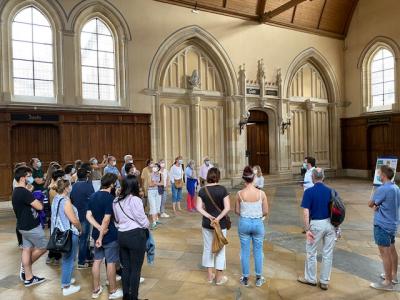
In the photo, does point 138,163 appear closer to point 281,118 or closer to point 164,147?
point 164,147

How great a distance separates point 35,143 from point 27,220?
737 centimetres

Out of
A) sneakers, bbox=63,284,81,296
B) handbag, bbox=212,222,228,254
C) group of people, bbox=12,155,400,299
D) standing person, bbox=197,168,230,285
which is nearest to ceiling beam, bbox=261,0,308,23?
group of people, bbox=12,155,400,299

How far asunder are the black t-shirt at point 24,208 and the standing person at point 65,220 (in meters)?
0.35

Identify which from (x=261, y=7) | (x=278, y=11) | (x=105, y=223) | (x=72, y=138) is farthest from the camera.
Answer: (x=261, y=7)

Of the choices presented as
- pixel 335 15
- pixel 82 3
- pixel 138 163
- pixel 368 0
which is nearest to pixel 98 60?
pixel 82 3

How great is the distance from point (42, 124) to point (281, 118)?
10315 millimetres

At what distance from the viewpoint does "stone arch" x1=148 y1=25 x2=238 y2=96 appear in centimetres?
1279

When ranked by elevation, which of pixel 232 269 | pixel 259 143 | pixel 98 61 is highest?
pixel 98 61

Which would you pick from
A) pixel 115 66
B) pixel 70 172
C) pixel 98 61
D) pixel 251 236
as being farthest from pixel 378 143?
pixel 70 172

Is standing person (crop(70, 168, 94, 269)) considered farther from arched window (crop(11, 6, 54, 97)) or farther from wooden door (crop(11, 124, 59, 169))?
arched window (crop(11, 6, 54, 97))

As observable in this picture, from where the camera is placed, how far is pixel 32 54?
10.9 m

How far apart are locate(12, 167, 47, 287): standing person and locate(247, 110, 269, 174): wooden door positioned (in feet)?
42.3

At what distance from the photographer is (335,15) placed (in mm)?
17047

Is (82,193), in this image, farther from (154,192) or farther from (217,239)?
(154,192)
